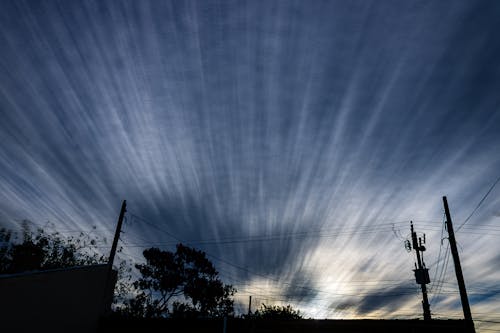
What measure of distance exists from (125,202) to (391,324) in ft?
59.9

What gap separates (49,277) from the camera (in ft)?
52.2

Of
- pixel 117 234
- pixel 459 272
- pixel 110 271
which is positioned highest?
pixel 117 234

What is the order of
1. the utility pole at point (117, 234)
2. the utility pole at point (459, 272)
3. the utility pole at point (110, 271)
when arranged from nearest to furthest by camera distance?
1. the utility pole at point (459, 272)
2. the utility pole at point (110, 271)
3. the utility pole at point (117, 234)

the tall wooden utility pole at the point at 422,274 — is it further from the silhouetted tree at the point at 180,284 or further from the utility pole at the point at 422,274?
the silhouetted tree at the point at 180,284

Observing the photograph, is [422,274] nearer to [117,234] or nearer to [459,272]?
[459,272]

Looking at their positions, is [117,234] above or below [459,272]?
above

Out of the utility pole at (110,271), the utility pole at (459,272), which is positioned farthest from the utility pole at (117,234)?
the utility pole at (459,272)

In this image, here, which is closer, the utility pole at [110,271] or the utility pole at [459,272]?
the utility pole at [459,272]

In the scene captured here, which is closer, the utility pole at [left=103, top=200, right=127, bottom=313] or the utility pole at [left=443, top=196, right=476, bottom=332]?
the utility pole at [left=443, top=196, right=476, bottom=332]

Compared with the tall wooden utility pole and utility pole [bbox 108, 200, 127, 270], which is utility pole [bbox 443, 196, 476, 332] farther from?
utility pole [bbox 108, 200, 127, 270]

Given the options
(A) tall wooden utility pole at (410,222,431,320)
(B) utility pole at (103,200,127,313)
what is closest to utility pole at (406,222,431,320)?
(A) tall wooden utility pole at (410,222,431,320)

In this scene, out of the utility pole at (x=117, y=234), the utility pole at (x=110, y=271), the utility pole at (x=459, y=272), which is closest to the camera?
the utility pole at (x=459, y=272)

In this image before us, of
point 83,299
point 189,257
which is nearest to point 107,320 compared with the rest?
point 83,299

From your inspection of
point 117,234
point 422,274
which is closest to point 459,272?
point 422,274
